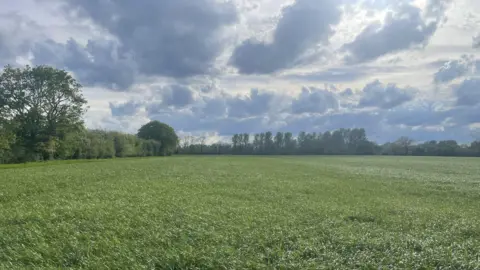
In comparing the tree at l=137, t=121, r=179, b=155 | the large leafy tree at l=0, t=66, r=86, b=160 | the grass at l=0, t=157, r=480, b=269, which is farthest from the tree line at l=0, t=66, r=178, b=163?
the tree at l=137, t=121, r=179, b=155

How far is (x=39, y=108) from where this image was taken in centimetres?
6531

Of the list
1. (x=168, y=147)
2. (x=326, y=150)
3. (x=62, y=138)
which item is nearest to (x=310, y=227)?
(x=62, y=138)

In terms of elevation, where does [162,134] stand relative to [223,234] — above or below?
above

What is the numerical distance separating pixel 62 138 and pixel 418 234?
66.7 metres

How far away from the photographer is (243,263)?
8.02 metres

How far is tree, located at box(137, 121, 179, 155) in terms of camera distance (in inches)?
5556

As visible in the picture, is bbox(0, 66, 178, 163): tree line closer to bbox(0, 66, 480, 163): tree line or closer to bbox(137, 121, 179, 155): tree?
bbox(0, 66, 480, 163): tree line

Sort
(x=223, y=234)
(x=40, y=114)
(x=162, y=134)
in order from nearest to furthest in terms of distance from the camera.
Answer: (x=223, y=234), (x=40, y=114), (x=162, y=134)

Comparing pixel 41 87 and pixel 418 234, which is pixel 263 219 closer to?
pixel 418 234

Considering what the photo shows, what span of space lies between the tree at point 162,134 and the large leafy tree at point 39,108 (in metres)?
70.3

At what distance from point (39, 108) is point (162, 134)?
251 ft

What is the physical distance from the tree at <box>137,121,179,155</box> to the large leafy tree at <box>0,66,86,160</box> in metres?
70.3

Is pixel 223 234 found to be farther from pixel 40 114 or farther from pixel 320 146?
pixel 320 146

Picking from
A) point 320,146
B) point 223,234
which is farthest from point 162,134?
point 223,234
